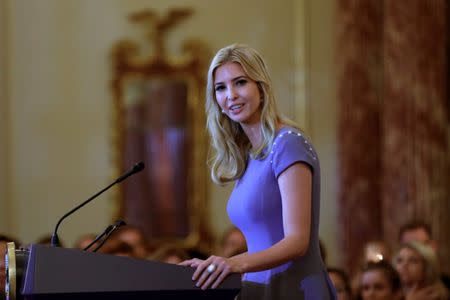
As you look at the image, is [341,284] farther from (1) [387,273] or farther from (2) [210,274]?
(2) [210,274]

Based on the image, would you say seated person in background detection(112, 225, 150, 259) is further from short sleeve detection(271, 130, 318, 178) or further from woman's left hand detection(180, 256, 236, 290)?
woman's left hand detection(180, 256, 236, 290)

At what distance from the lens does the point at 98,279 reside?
8.96 feet

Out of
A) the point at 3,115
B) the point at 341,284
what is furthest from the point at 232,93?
the point at 3,115

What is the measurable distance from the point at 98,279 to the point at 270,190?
658mm

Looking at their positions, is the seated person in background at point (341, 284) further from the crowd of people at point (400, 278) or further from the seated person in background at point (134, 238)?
the seated person in background at point (134, 238)

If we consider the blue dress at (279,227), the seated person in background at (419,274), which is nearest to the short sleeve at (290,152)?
the blue dress at (279,227)

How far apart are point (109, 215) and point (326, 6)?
11.1ft

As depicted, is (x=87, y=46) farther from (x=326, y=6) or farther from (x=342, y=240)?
(x=342, y=240)

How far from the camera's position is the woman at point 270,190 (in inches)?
119

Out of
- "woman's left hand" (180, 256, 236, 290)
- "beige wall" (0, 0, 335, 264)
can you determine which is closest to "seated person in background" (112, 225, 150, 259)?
"beige wall" (0, 0, 335, 264)

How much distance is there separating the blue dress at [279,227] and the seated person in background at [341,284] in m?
2.85

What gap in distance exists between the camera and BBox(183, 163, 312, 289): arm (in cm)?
284

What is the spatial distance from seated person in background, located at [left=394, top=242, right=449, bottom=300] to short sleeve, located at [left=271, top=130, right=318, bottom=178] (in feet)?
12.8

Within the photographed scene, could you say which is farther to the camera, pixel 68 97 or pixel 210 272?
pixel 68 97
